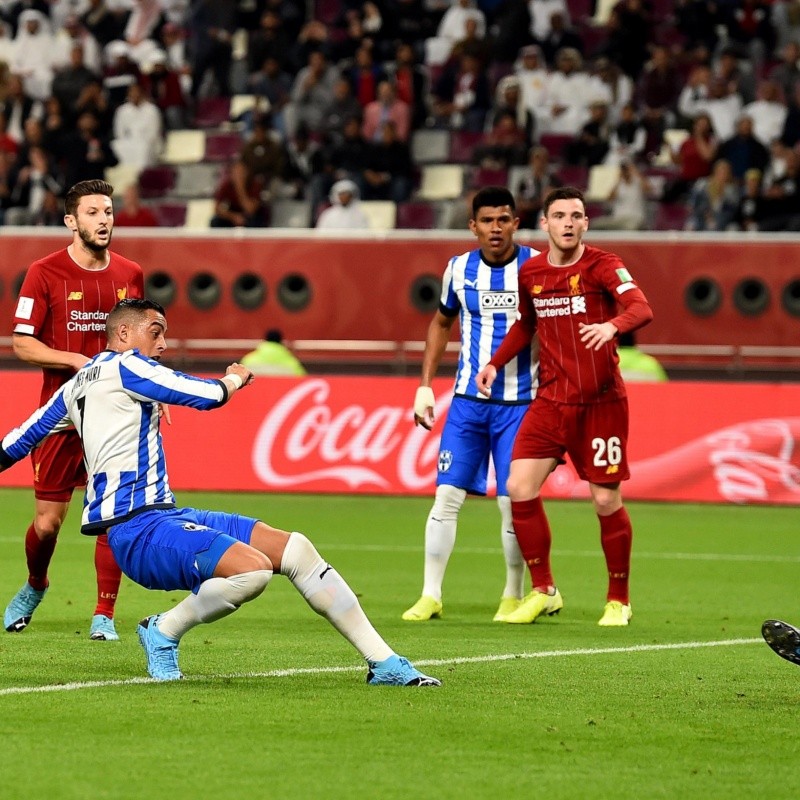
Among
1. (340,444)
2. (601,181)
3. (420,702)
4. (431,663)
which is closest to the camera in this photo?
(420,702)

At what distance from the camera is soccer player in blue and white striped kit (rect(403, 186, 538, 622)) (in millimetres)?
10000

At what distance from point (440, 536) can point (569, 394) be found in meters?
1.15

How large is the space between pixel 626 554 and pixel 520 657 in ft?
5.49

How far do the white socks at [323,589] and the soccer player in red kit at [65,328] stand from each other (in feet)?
6.48

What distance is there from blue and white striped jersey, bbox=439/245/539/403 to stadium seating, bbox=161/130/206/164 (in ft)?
48.7

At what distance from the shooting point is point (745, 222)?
21.2 metres

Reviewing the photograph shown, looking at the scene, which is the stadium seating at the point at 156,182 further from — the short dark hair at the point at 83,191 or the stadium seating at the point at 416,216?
the short dark hair at the point at 83,191

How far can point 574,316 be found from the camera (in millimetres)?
9422

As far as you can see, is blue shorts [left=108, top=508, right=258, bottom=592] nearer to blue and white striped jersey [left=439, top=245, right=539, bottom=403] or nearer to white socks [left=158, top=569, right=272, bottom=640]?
white socks [left=158, top=569, right=272, bottom=640]

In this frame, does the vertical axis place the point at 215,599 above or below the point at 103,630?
above

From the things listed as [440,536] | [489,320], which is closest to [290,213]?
[489,320]

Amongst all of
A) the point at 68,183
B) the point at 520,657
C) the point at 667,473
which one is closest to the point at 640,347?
the point at 667,473

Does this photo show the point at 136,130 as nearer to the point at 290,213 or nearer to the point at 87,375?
the point at 290,213

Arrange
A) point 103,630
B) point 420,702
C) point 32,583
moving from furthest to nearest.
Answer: point 32,583, point 103,630, point 420,702
